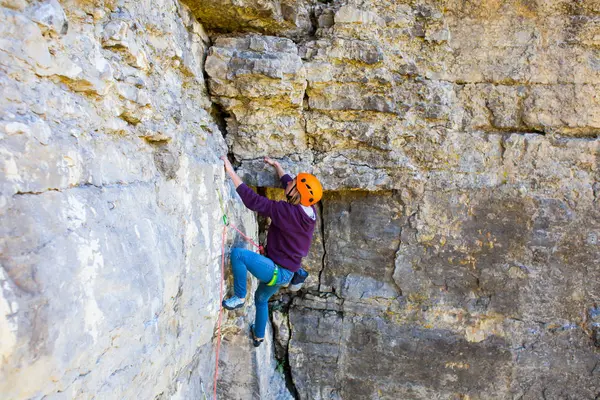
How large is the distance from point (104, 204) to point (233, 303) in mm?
1640

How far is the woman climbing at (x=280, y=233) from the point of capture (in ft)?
10.5

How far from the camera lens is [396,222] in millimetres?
3852

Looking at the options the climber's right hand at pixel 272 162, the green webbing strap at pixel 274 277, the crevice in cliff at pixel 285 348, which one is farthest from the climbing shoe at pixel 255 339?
the climber's right hand at pixel 272 162

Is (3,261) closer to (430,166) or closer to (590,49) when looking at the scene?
(430,166)

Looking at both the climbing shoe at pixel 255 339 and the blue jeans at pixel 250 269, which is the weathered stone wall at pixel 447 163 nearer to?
the blue jeans at pixel 250 269

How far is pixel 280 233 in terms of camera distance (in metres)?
3.42

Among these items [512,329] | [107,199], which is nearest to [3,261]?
[107,199]

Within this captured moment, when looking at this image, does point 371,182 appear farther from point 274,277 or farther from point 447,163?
point 274,277

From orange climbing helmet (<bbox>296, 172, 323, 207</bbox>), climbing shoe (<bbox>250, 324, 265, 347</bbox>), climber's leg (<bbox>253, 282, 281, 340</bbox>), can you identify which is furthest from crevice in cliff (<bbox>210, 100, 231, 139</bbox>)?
climbing shoe (<bbox>250, 324, 265, 347</bbox>)

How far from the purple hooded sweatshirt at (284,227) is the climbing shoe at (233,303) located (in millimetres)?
411

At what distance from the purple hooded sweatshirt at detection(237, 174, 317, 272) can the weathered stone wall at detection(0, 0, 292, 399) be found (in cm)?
27

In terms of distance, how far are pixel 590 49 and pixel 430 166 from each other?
1495mm

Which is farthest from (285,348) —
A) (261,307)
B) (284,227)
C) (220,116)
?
(220,116)

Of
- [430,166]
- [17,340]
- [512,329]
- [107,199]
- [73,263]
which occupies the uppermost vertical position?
[430,166]
